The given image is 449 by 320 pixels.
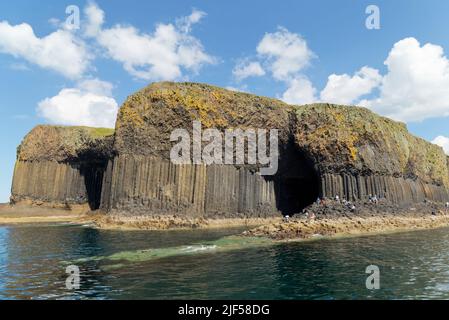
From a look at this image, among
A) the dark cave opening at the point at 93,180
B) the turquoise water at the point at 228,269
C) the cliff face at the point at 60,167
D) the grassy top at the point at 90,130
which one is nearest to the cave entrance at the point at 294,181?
the turquoise water at the point at 228,269

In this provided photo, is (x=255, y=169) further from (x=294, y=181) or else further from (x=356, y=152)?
(x=356, y=152)

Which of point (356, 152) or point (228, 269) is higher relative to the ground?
point (356, 152)

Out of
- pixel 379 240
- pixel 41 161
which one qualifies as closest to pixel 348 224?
pixel 379 240

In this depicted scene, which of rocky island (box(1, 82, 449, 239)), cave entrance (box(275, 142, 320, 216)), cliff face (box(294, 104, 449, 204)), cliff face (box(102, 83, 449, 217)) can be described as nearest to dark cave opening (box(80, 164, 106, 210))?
rocky island (box(1, 82, 449, 239))

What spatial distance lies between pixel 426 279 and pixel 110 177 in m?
42.4

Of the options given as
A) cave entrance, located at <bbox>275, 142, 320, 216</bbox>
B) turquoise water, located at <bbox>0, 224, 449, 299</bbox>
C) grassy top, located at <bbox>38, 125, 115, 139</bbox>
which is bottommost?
turquoise water, located at <bbox>0, 224, 449, 299</bbox>

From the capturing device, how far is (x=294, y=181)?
55.4 metres

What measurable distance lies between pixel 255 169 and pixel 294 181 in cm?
918

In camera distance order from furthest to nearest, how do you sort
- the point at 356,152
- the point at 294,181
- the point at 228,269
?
the point at 294,181, the point at 356,152, the point at 228,269

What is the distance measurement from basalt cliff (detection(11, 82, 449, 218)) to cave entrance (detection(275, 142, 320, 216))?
0.15m

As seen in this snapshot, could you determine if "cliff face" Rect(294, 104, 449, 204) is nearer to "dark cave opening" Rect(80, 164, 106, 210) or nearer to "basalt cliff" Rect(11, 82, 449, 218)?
"basalt cliff" Rect(11, 82, 449, 218)

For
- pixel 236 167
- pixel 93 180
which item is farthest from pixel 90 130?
pixel 236 167

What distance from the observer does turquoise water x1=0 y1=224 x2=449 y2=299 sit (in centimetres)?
1390
